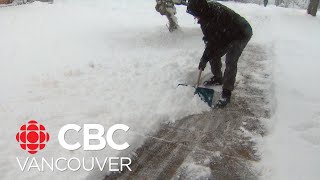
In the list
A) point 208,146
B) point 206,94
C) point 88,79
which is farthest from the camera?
point 88,79

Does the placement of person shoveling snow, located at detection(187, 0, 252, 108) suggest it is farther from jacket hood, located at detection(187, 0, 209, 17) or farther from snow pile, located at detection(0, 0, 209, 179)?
snow pile, located at detection(0, 0, 209, 179)

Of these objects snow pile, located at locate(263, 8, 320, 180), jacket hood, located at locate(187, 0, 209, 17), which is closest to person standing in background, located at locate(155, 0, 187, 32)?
snow pile, located at locate(263, 8, 320, 180)

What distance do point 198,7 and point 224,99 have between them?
145 cm

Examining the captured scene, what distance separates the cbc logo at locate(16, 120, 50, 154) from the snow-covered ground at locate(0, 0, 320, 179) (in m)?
0.08

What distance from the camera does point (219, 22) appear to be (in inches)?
221

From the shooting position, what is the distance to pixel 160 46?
388 inches

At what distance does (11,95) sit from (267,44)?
23.0 feet

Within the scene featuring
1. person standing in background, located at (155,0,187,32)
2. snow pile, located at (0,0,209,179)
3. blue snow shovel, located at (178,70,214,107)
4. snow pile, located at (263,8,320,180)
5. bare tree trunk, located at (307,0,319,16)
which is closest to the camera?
snow pile, located at (263,8,320,180)

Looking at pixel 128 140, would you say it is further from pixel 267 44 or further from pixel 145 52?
pixel 267 44

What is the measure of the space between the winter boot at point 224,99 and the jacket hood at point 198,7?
4.02 ft

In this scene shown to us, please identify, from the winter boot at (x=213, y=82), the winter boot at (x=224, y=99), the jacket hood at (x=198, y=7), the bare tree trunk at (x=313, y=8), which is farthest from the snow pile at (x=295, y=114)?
the bare tree trunk at (x=313, y=8)

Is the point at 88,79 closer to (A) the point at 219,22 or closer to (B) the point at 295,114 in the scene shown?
(A) the point at 219,22

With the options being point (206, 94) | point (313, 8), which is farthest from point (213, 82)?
point (313, 8)

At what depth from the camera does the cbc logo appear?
4.08 meters
